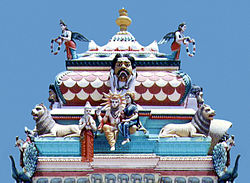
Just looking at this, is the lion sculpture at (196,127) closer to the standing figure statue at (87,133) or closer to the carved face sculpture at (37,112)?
the standing figure statue at (87,133)

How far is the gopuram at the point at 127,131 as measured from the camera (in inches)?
691

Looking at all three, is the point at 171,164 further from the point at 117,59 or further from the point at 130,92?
the point at 117,59

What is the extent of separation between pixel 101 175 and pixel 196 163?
3.05m

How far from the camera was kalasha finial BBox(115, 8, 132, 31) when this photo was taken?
73.1 ft

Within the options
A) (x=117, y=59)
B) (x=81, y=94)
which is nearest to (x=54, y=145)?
(x=81, y=94)

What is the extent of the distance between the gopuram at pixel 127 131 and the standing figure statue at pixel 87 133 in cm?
3

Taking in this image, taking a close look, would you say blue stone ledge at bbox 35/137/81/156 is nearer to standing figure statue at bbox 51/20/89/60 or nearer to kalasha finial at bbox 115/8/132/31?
standing figure statue at bbox 51/20/89/60

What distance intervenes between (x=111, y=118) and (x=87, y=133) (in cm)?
92

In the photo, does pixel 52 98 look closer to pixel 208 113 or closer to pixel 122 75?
pixel 122 75

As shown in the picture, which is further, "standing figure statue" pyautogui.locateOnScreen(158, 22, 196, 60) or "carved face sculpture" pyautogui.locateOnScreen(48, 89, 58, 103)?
"carved face sculpture" pyautogui.locateOnScreen(48, 89, 58, 103)

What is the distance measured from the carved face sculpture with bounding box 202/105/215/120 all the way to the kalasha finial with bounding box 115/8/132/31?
5866mm

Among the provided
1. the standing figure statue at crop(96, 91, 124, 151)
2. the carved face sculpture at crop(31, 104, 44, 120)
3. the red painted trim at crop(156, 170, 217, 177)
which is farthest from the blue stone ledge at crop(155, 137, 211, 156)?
the carved face sculpture at crop(31, 104, 44, 120)

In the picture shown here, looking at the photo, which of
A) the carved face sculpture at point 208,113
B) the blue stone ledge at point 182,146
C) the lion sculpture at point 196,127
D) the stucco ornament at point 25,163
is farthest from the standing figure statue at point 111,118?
the carved face sculpture at point 208,113

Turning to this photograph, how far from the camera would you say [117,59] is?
754 inches
